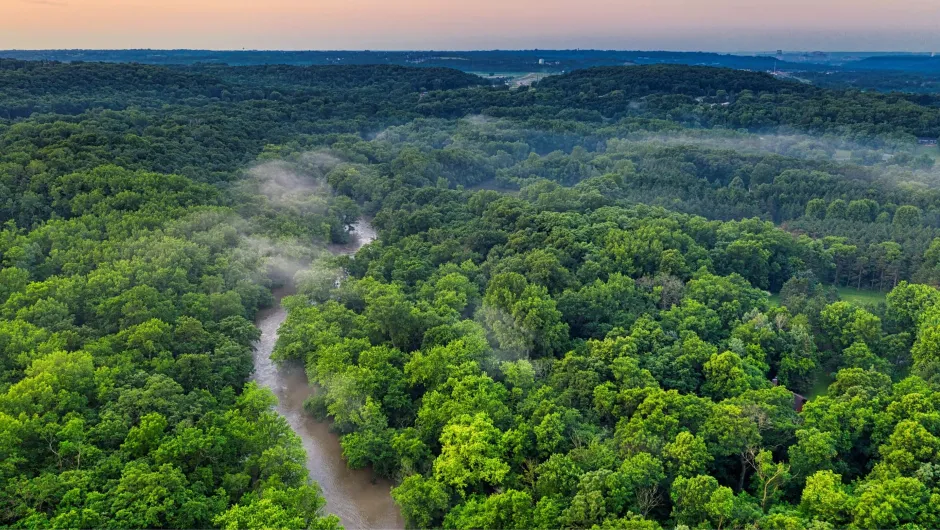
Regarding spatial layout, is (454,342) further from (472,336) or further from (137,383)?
(137,383)

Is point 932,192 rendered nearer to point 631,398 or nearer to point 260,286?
point 631,398

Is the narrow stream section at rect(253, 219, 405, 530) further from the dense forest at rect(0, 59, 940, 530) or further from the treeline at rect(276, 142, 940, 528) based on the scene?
the treeline at rect(276, 142, 940, 528)

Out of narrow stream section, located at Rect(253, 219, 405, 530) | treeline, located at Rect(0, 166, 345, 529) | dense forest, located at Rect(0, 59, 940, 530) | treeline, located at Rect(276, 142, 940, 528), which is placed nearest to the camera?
treeline, located at Rect(0, 166, 345, 529)

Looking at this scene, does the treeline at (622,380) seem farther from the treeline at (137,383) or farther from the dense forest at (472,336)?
the treeline at (137,383)

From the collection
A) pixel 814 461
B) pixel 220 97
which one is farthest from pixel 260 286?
pixel 220 97

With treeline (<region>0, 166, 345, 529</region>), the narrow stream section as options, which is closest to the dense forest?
treeline (<region>0, 166, 345, 529</region>)

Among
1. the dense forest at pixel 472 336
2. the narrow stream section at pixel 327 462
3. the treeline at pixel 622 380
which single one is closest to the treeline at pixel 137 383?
the dense forest at pixel 472 336
